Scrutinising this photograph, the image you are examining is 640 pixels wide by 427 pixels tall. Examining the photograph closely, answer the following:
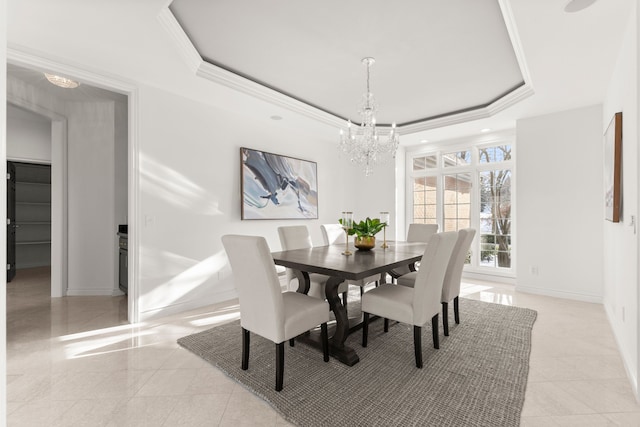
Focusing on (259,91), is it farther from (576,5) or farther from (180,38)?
(576,5)

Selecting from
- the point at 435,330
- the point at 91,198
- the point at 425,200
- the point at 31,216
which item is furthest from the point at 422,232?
the point at 31,216

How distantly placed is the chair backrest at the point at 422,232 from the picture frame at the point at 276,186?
5.49 ft

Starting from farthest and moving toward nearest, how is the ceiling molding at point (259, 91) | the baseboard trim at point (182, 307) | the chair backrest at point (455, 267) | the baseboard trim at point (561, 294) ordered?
the baseboard trim at point (561, 294) → the baseboard trim at point (182, 307) → the ceiling molding at point (259, 91) → the chair backrest at point (455, 267)

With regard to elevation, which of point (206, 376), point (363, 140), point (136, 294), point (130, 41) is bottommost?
point (206, 376)

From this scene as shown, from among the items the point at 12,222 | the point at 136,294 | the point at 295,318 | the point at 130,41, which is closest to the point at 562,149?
the point at 295,318

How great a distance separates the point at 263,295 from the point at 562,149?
13.7 feet

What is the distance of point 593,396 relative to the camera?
1.83 m

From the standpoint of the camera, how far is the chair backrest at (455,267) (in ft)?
8.76

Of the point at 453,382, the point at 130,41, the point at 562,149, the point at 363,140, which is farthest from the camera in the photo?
the point at 562,149

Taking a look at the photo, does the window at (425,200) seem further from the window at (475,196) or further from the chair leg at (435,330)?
the chair leg at (435,330)

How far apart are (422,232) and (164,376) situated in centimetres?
313

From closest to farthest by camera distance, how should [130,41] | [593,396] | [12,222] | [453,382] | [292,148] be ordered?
[593,396] → [453,382] → [130,41] → [292,148] → [12,222]

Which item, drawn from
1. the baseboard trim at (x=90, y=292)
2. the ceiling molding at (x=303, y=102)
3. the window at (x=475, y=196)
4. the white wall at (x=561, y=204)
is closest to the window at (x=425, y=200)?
the window at (x=475, y=196)

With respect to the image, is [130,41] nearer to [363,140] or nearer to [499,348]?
[363,140]
